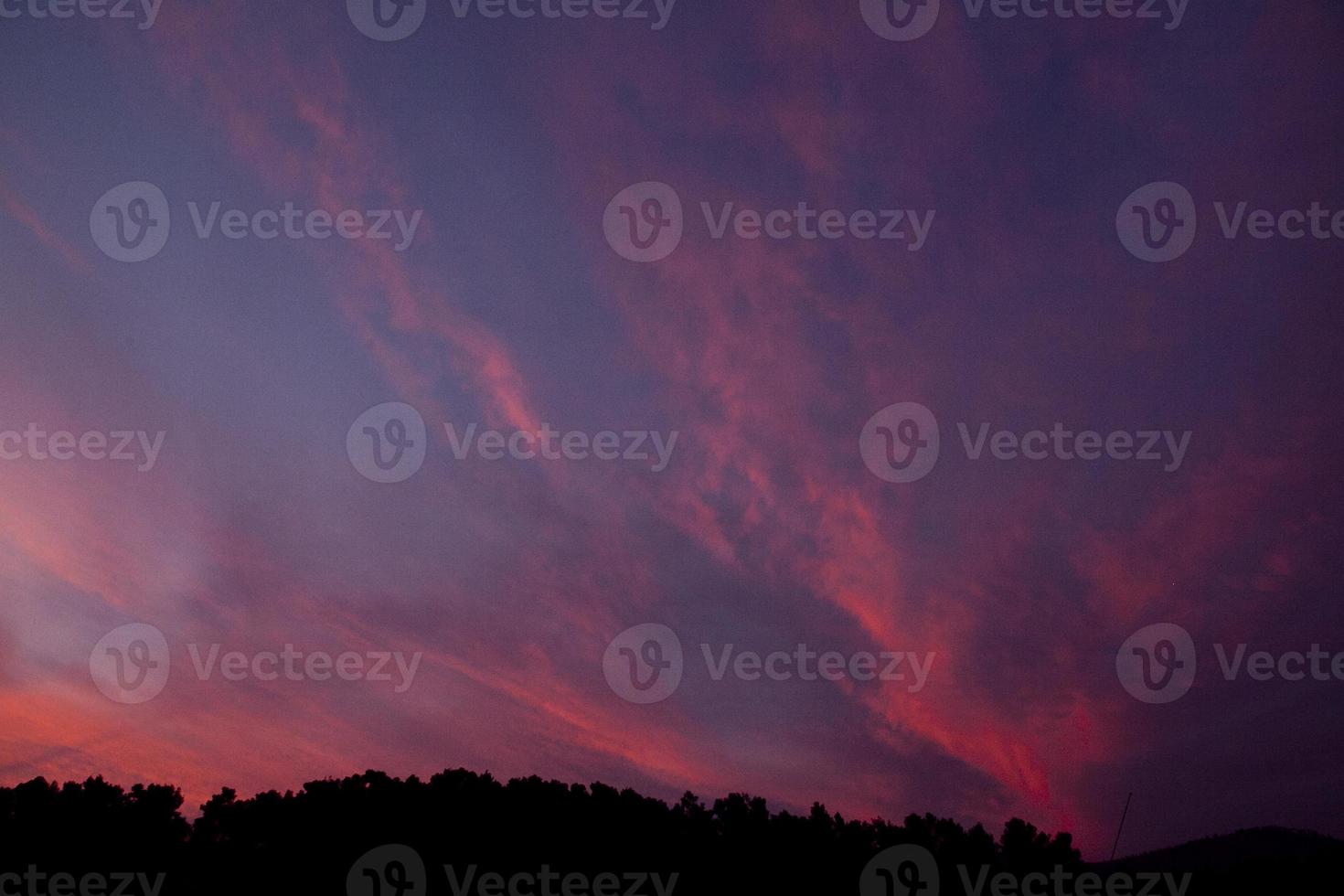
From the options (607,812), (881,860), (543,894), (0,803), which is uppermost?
(881,860)

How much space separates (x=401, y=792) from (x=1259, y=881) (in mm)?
37127

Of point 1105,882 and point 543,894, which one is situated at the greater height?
point 1105,882

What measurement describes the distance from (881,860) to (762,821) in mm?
6560

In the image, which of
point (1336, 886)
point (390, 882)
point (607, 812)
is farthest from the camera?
point (607, 812)

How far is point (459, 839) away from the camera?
38.4 meters

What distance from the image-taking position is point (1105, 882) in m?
33.5

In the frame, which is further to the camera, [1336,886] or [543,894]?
[543,894]

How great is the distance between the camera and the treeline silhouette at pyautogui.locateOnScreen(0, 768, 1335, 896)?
37938 mm

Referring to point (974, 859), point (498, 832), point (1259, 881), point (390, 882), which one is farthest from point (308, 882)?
point (1259, 881)

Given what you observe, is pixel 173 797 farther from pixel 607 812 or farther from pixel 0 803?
pixel 607 812

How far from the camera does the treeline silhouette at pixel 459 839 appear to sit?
37938mm

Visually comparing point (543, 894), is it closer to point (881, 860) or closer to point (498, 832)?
point (498, 832)

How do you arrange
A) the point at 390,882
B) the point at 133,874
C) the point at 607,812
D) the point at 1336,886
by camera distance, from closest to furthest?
1. the point at 1336,886
2. the point at 390,882
3. the point at 133,874
4. the point at 607,812

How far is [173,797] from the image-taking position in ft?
143
